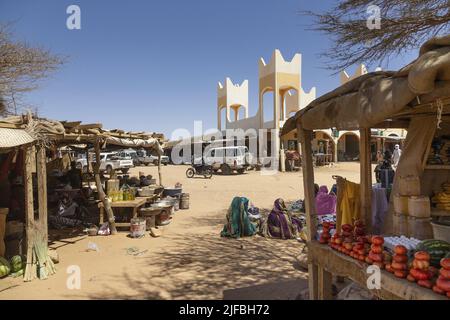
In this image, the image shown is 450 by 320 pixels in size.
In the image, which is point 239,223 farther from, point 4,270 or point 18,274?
point 4,270

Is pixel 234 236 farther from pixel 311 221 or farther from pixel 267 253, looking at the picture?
pixel 311 221

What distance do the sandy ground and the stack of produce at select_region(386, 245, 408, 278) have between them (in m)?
1.89

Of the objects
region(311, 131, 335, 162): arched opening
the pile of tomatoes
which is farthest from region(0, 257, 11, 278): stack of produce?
region(311, 131, 335, 162): arched opening

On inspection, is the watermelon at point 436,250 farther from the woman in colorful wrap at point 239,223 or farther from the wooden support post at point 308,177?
the woman in colorful wrap at point 239,223

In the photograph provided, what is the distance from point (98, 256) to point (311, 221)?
432 centimetres

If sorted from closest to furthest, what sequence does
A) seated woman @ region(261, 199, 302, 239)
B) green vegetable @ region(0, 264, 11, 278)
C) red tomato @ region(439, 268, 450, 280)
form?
red tomato @ region(439, 268, 450, 280) < green vegetable @ region(0, 264, 11, 278) < seated woman @ region(261, 199, 302, 239)

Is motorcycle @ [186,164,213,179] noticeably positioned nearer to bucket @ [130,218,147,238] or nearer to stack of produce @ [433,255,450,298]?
bucket @ [130,218,147,238]

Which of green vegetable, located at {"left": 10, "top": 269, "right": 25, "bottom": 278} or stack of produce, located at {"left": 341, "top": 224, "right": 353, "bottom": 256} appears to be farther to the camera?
green vegetable, located at {"left": 10, "top": 269, "right": 25, "bottom": 278}

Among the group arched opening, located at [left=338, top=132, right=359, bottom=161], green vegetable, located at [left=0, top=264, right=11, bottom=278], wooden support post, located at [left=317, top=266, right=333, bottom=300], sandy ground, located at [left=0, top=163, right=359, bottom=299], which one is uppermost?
arched opening, located at [left=338, top=132, right=359, bottom=161]

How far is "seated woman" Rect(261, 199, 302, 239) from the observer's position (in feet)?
23.6

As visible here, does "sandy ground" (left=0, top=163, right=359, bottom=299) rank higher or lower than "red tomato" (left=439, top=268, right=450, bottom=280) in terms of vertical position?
lower

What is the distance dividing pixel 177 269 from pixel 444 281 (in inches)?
161

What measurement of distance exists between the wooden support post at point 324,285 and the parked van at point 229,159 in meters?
19.1
